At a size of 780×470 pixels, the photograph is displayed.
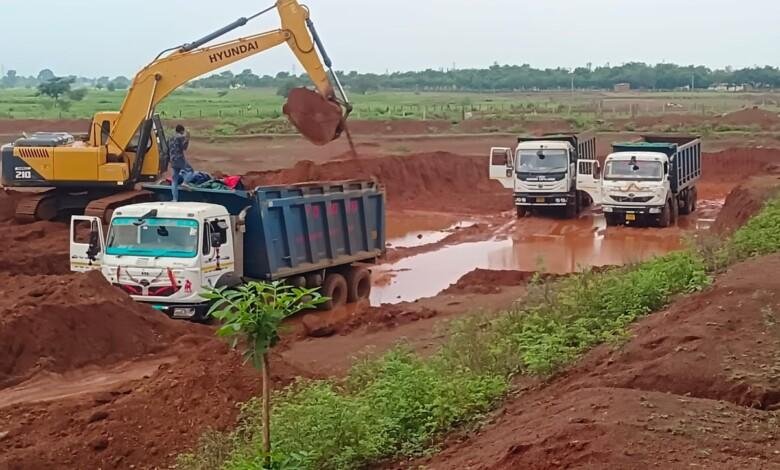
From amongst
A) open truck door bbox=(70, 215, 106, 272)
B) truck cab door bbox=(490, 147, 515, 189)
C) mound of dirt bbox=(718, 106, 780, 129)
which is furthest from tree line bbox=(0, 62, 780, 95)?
open truck door bbox=(70, 215, 106, 272)

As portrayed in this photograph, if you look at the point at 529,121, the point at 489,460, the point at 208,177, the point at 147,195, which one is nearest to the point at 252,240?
the point at 208,177

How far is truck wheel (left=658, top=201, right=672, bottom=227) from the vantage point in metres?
31.0

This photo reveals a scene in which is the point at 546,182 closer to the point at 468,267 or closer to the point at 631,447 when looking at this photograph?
the point at 468,267

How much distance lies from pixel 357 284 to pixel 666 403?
1331 cm

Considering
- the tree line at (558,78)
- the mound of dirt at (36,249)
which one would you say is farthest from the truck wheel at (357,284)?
the tree line at (558,78)

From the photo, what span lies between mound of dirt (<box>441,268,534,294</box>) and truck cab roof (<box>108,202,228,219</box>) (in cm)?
585

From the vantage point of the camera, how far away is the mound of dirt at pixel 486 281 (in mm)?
20678

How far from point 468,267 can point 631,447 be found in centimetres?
1921

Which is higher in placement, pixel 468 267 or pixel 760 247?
pixel 760 247

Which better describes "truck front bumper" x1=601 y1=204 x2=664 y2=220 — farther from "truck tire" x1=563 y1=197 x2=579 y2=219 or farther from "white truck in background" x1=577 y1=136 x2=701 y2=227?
"truck tire" x1=563 y1=197 x2=579 y2=219

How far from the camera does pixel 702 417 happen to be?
7.05 meters

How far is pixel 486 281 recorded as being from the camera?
71.1ft

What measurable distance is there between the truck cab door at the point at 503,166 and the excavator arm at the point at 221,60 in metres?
13.2

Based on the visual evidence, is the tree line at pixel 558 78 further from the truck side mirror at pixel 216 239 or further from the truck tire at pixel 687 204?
the truck side mirror at pixel 216 239
